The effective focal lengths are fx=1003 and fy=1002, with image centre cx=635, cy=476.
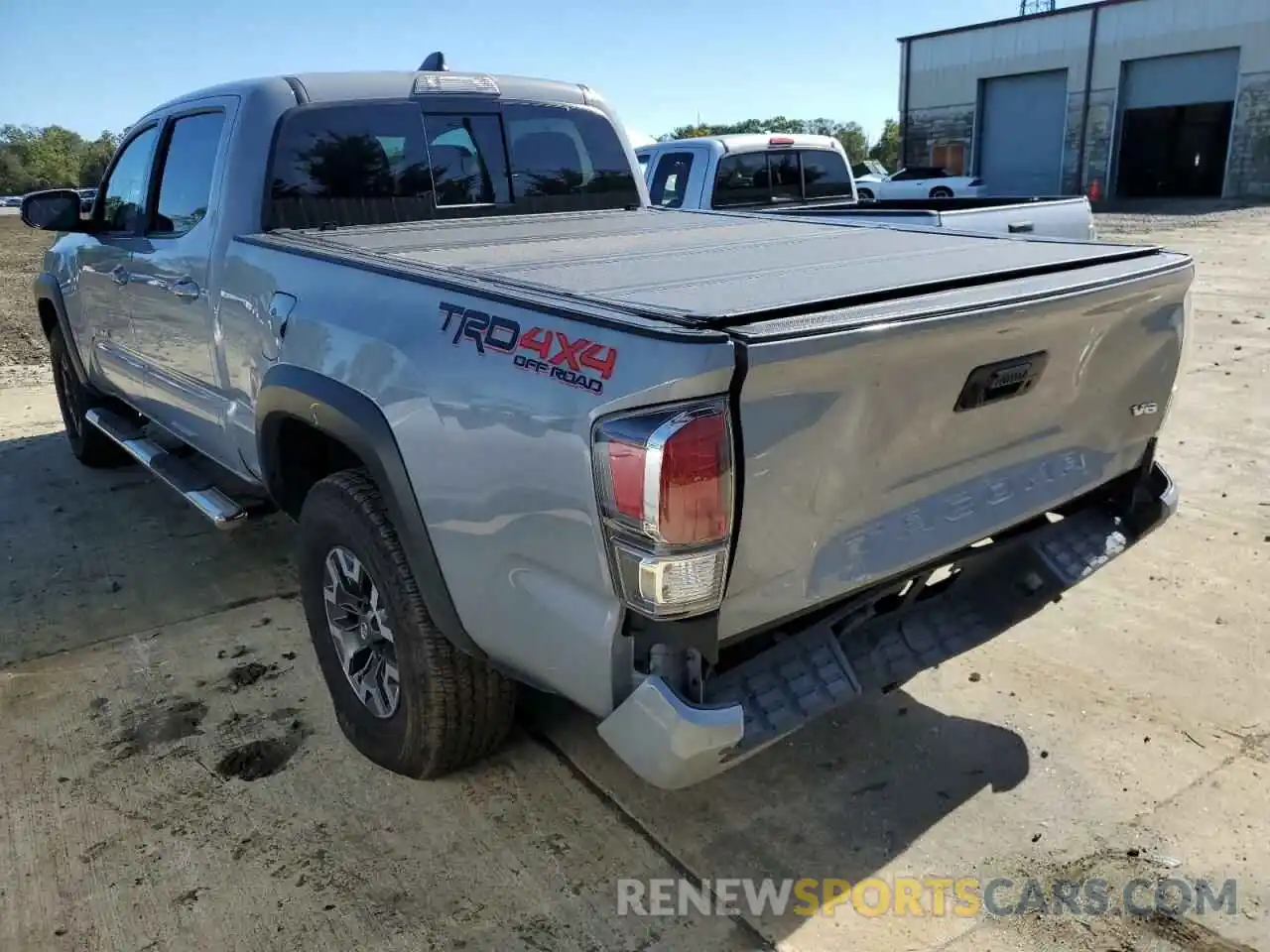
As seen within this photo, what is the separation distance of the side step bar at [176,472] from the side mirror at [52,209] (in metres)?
1.03

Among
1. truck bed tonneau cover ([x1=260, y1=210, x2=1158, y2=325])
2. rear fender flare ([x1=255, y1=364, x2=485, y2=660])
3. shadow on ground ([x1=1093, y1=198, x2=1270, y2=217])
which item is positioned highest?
truck bed tonneau cover ([x1=260, y1=210, x2=1158, y2=325])

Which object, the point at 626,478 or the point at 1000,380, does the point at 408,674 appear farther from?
the point at 1000,380

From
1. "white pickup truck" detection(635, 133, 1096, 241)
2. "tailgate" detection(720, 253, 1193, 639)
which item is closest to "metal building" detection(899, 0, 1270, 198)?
"white pickup truck" detection(635, 133, 1096, 241)

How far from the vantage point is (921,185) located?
24719 millimetres

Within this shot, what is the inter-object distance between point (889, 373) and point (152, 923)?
86.7 inches

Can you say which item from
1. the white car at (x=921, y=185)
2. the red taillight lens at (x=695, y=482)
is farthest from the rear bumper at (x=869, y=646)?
the white car at (x=921, y=185)

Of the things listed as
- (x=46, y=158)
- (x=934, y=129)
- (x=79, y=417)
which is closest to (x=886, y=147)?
(x=934, y=129)

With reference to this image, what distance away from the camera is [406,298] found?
8.36 feet

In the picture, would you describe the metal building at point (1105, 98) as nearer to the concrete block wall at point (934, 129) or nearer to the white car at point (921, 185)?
the concrete block wall at point (934, 129)

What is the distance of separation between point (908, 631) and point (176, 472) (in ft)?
10.5

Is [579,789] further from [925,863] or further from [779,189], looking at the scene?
[779,189]

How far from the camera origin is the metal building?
3123cm

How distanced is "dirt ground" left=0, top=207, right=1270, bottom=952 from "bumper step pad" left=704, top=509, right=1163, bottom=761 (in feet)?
1.73

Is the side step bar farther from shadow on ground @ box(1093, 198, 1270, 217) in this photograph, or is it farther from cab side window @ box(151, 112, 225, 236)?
shadow on ground @ box(1093, 198, 1270, 217)
